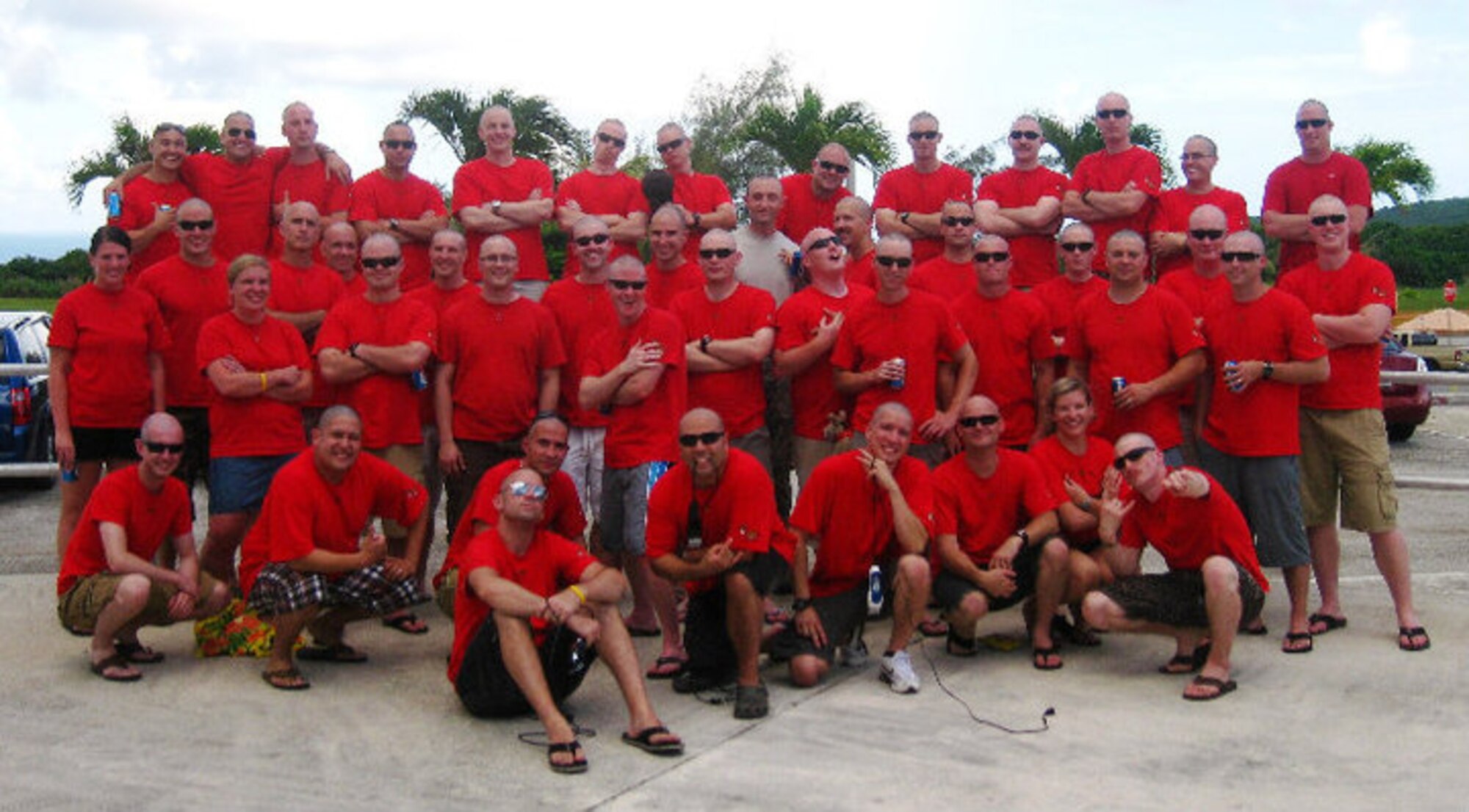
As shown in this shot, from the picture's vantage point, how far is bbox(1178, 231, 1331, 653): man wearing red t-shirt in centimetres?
763

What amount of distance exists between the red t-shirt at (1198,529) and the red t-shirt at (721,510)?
179cm

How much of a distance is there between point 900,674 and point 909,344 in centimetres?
186

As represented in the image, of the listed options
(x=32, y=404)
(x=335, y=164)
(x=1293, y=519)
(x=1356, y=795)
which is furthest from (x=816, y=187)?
(x=32, y=404)

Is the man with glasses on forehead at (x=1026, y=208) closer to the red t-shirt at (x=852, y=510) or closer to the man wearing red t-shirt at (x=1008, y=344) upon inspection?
the man wearing red t-shirt at (x=1008, y=344)

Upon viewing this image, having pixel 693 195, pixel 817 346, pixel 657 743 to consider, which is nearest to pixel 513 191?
pixel 693 195

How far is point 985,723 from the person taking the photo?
647 centimetres

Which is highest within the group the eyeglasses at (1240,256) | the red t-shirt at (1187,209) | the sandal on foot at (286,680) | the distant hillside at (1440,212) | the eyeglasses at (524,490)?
the distant hillside at (1440,212)

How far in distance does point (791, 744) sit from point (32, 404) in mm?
8804

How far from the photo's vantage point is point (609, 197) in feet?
31.5

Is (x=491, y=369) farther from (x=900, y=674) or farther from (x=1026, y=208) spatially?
(x=1026, y=208)

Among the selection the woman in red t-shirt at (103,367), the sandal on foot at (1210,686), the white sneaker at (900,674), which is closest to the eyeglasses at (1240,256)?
the sandal on foot at (1210,686)

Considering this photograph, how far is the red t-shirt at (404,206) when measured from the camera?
368 inches

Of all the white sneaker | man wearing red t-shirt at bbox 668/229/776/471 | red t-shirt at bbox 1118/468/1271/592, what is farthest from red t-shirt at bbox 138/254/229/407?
red t-shirt at bbox 1118/468/1271/592

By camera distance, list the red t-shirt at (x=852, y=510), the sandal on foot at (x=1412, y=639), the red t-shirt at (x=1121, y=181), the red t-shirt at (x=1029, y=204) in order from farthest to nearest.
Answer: the red t-shirt at (x=1029, y=204)
the red t-shirt at (x=1121, y=181)
the sandal on foot at (x=1412, y=639)
the red t-shirt at (x=852, y=510)
